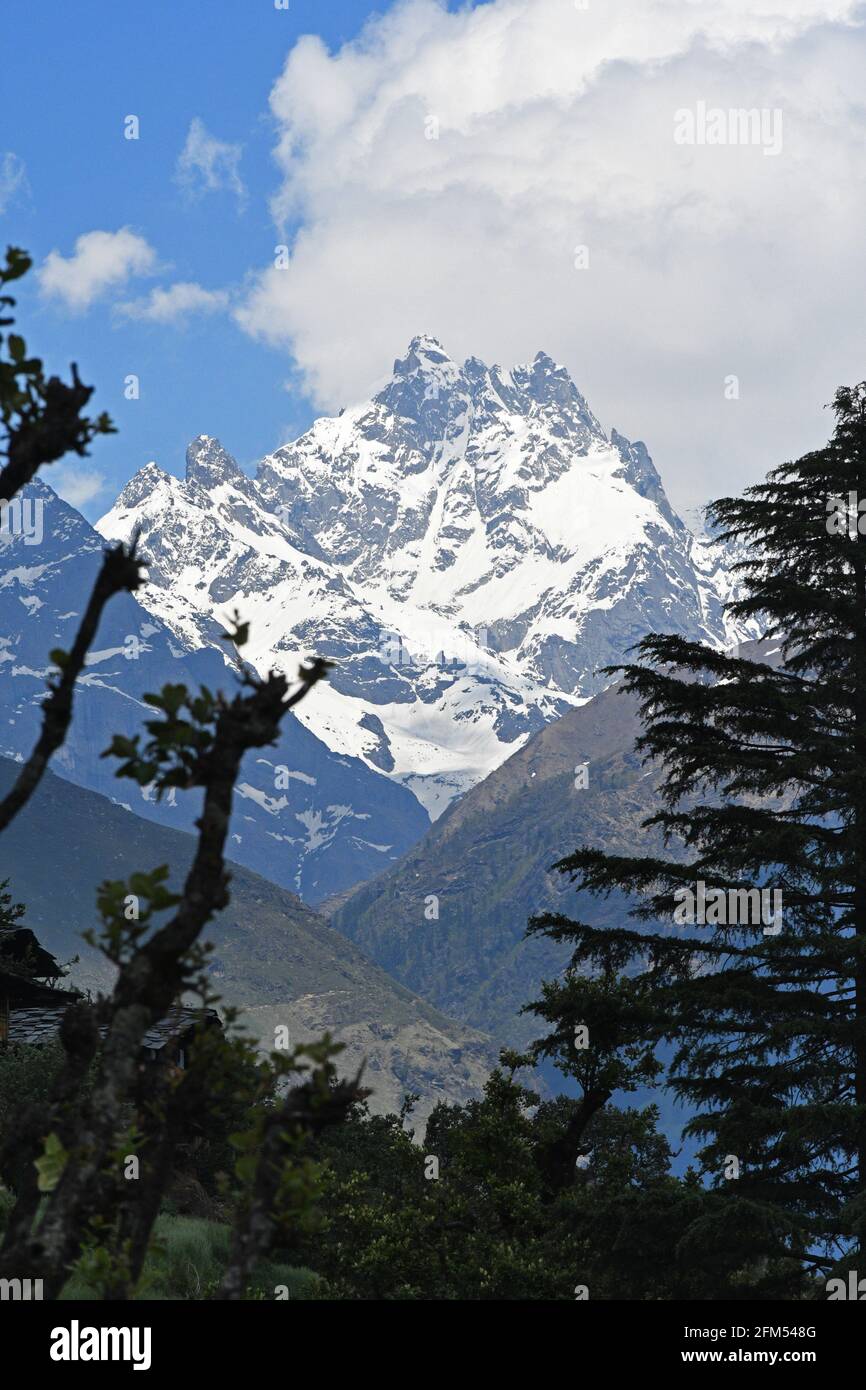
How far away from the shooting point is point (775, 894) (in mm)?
20734

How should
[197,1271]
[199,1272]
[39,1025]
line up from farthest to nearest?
[39,1025] < [199,1272] < [197,1271]

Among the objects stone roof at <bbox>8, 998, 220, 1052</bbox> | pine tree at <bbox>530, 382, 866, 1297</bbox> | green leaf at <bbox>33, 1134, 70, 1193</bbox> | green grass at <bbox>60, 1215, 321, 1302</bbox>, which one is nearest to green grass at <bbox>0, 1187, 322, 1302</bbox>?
green grass at <bbox>60, 1215, 321, 1302</bbox>

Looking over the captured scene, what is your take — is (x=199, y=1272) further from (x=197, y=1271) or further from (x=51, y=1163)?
(x=51, y=1163)

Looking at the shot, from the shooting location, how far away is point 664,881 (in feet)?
71.2

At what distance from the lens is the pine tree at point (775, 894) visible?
19344 mm

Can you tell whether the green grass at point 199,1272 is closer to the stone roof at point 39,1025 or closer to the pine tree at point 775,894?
the pine tree at point 775,894

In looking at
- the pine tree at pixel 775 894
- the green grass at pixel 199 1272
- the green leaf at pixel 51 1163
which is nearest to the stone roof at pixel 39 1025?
the green grass at pixel 199 1272

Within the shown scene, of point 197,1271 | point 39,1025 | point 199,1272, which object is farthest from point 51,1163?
point 39,1025

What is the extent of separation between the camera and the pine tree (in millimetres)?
19344

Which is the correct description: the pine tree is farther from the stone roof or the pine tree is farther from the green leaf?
the stone roof

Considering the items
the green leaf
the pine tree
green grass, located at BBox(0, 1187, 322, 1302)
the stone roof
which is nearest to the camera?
the green leaf
